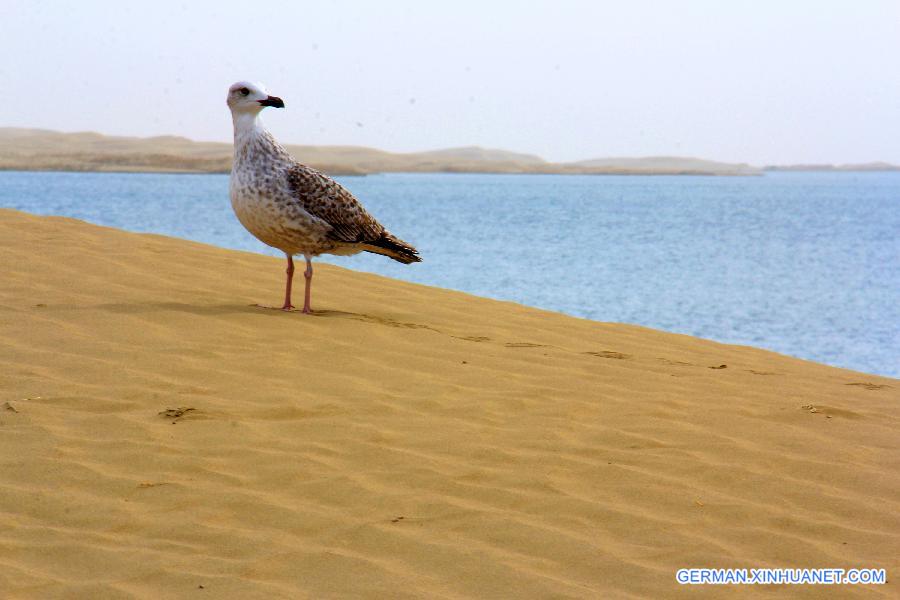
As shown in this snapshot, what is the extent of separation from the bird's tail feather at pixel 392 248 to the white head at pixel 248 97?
1.35 meters

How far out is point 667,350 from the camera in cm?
847

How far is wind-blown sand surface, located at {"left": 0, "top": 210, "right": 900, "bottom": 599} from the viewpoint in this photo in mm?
3844

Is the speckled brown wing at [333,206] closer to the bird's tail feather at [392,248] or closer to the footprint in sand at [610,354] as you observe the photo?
the bird's tail feather at [392,248]

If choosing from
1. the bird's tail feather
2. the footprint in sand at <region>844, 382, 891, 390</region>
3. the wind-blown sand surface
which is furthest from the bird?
the footprint in sand at <region>844, 382, 891, 390</region>

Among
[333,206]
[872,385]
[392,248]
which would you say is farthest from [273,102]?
[872,385]

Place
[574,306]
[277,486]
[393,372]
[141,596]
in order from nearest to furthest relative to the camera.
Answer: [141,596] → [277,486] → [393,372] → [574,306]

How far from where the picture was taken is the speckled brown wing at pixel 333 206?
8414 millimetres

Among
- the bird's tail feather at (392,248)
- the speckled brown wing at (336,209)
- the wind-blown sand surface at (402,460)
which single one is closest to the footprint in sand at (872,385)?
the wind-blown sand surface at (402,460)

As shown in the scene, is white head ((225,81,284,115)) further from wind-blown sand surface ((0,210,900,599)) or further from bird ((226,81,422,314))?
wind-blown sand surface ((0,210,900,599))

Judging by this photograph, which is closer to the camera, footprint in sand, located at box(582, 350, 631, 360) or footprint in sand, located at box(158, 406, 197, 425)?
footprint in sand, located at box(158, 406, 197, 425)

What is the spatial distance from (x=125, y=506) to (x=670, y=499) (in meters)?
2.21

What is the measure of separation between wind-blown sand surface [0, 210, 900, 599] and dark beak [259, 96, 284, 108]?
5.15 feet

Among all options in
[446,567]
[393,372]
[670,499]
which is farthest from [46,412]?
[670,499]

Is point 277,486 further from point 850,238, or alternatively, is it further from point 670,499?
point 850,238
